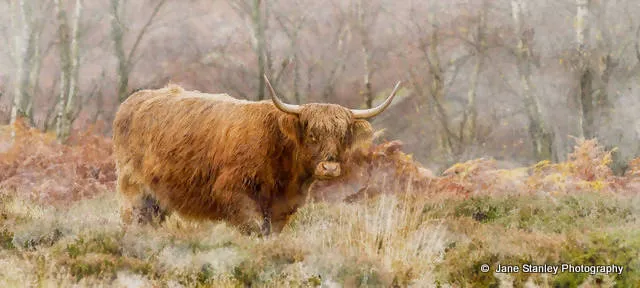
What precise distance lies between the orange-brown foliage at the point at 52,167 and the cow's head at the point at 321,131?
205 inches

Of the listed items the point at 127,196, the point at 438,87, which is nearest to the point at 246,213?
the point at 127,196

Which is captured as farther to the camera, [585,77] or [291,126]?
[585,77]

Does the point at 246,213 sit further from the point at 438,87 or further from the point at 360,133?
the point at 438,87

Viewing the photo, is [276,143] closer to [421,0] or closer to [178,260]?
[178,260]

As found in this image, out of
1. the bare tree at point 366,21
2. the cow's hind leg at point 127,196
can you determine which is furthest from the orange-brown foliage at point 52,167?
the bare tree at point 366,21

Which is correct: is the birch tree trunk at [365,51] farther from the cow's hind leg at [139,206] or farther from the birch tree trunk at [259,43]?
the cow's hind leg at [139,206]

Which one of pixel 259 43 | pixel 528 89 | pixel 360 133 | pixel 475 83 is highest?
pixel 259 43

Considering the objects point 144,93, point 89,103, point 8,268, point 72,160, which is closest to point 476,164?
point 144,93

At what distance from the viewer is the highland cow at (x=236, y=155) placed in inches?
264

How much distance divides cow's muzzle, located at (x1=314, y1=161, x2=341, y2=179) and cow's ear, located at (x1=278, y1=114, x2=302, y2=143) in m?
0.46

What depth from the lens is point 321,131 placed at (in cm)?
659

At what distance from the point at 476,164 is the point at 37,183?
651 centimetres

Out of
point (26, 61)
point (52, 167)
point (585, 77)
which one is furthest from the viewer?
point (26, 61)

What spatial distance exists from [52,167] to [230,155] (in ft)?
18.7
